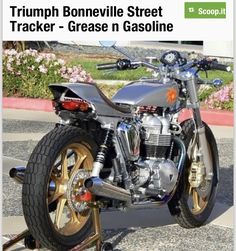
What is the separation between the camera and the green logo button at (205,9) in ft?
50.1

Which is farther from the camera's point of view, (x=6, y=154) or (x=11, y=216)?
(x=6, y=154)

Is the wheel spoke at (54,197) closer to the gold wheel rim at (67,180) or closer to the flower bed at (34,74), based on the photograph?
the gold wheel rim at (67,180)

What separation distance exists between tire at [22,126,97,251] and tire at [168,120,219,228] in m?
1.04

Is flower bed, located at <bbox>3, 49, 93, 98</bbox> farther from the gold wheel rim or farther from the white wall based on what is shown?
the gold wheel rim

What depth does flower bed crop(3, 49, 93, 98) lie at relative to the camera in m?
14.5

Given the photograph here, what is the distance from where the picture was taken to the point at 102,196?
5500mm

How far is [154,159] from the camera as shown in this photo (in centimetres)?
616

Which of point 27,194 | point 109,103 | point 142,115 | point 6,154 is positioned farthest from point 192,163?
point 6,154

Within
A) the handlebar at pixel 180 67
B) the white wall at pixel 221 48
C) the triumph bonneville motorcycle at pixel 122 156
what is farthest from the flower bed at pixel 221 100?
the handlebar at pixel 180 67

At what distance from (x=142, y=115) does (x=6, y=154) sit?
3926 millimetres

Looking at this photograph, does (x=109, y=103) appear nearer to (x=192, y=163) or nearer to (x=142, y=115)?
(x=142, y=115)

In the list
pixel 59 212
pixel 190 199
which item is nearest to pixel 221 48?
pixel 190 199

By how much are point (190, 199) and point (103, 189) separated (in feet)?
5.62

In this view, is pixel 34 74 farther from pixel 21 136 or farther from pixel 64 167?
pixel 64 167
